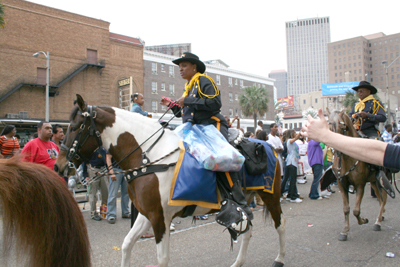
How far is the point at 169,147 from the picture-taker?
11.1 ft

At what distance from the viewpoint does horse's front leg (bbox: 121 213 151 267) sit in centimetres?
329

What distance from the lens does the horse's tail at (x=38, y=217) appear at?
1.24m

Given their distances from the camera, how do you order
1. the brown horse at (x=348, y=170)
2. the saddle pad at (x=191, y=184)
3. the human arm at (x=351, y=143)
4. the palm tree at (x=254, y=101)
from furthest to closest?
the palm tree at (x=254, y=101) < the brown horse at (x=348, y=170) < the saddle pad at (x=191, y=184) < the human arm at (x=351, y=143)

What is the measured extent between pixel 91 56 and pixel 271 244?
34631 mm

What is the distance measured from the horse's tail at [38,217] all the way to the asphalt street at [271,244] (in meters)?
2.55

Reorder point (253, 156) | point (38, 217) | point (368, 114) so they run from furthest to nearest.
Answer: point (368, 114)
point (253, 156)
point (38, 217)

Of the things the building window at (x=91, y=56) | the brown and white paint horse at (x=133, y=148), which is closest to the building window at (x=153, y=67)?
the building window at (x=91, y=56)

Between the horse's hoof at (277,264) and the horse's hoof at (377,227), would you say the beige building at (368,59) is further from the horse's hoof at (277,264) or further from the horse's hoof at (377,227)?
the horse's hoof at (277,264)

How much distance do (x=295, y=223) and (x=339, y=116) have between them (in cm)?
265

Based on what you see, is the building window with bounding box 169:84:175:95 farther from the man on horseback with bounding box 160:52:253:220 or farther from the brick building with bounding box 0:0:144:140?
the man on horseback with bounding box 160:52:253:220

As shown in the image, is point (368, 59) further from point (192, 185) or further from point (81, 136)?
point (81, 136)

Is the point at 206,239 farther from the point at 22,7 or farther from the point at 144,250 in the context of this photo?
the point at 22,7

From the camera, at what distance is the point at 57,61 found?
31.7m

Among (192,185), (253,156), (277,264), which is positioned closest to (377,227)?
(277,264)
